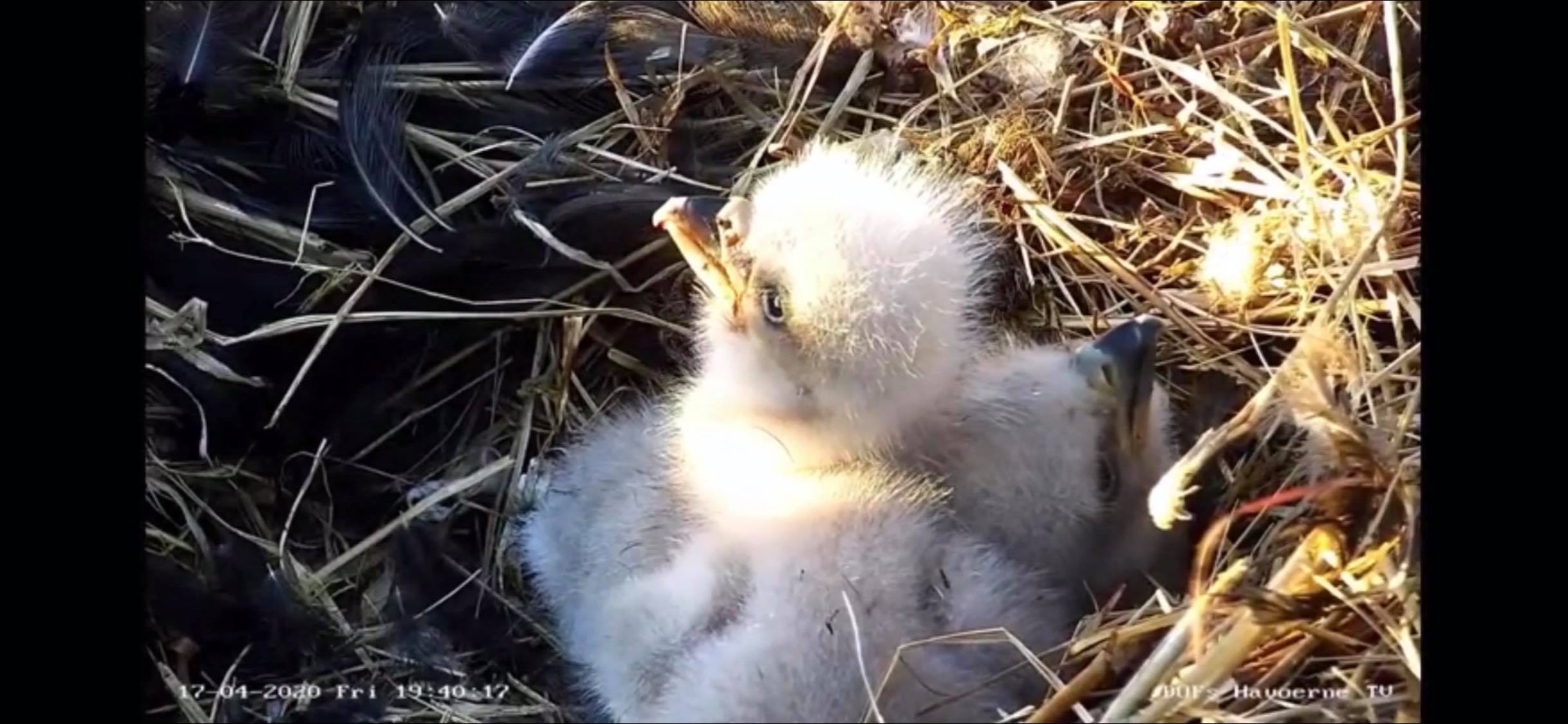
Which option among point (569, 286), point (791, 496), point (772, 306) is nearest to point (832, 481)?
point (791, 496)

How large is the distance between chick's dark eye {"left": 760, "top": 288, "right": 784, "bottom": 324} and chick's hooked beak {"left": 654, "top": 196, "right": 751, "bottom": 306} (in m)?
0.02

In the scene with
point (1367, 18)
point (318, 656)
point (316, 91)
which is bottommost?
point (318, 656)

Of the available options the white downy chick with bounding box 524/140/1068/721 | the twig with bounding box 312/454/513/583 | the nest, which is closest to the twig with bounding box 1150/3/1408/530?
the nest

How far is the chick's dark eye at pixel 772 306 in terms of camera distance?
1.17 m

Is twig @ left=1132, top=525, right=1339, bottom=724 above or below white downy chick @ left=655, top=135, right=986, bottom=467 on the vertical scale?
below

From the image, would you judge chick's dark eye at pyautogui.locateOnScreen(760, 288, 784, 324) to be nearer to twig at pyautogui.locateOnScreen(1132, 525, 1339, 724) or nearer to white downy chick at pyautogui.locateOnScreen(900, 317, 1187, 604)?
white downy chick at pyautogui.locateOnScreen(900, 317, 1187, 604)

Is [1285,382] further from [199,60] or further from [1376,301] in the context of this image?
[199,60]

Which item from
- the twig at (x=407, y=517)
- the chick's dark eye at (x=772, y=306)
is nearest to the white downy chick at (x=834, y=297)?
the chick's dark eye at (x=772, y=306)

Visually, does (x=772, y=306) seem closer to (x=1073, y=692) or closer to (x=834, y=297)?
(x=834, y=297)

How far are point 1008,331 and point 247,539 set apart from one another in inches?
22.6

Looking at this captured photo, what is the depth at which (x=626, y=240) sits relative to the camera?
46.7 inches

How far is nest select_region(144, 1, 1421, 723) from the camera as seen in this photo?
118 cm

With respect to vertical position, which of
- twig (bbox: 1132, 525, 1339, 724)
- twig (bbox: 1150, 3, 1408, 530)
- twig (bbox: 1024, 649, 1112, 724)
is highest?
twig (bbox: 1150, 3, 1408, 530)

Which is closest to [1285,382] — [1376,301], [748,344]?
[1376,301]
